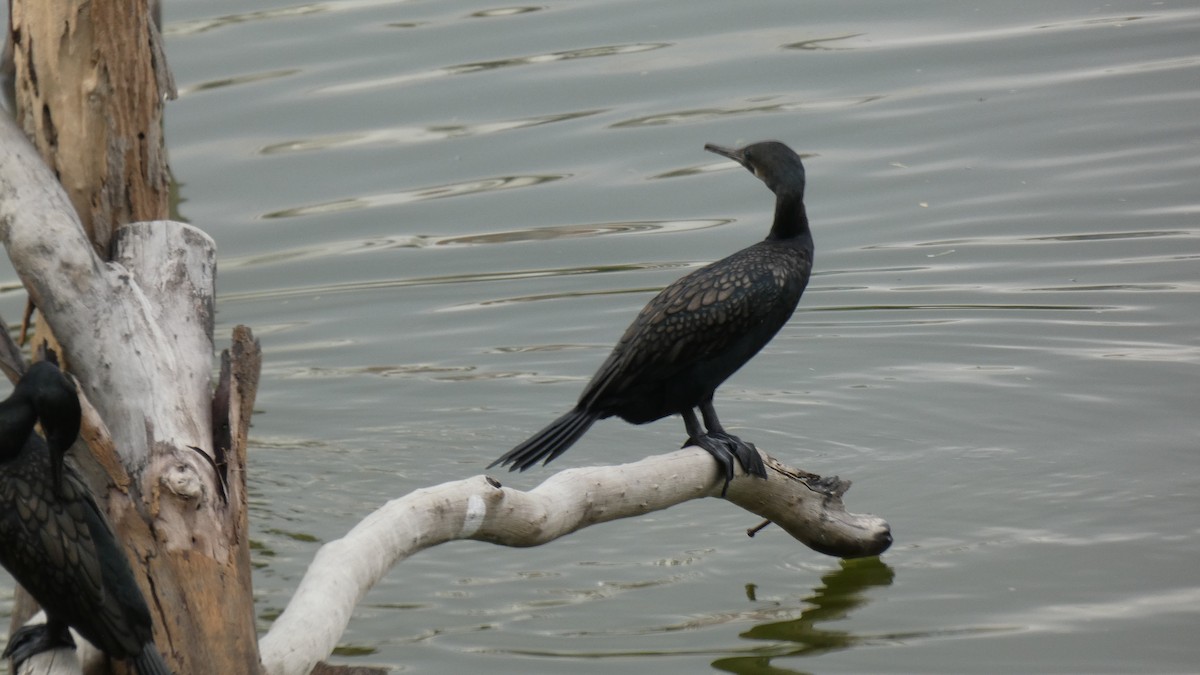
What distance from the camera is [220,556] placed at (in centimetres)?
363

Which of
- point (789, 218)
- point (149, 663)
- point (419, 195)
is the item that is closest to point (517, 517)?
point (149, 663)

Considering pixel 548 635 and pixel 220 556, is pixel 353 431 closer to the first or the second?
pixel 548 635

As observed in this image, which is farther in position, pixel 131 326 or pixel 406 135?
pixel 406 135

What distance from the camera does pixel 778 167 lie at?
16.1ft

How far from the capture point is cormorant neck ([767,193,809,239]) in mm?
4945

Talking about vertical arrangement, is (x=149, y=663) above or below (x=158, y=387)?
below

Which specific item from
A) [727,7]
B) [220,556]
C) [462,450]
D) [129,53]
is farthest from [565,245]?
[220,556]

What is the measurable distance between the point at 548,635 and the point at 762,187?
16.2 ft

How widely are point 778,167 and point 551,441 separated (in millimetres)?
1171

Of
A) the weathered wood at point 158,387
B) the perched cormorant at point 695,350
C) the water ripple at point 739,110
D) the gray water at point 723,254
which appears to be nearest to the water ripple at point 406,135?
the gray water at point 723,254

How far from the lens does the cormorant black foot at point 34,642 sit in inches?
133

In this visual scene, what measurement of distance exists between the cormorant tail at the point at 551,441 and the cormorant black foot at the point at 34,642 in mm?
1371

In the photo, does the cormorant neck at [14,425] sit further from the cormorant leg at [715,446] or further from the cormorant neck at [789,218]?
the cormorant neck at [789,218]

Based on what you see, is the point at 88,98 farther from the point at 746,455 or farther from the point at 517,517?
the point at 746,455
